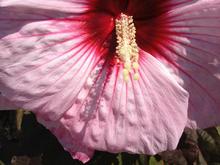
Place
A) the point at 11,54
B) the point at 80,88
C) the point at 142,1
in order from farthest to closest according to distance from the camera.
A: the point at 142,1, the point at 80,88, the point at 11,54

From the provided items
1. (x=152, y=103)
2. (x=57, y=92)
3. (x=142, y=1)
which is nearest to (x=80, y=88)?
(x=57, y=92)

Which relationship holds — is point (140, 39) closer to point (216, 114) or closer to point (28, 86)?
point (216, 114)

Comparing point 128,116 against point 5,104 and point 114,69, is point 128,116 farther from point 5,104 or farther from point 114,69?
point 5,104

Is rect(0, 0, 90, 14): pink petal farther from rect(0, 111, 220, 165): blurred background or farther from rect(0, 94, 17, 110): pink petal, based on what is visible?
rect(0, 111, 220, 165): blurred background

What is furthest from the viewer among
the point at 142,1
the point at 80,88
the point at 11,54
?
the point at 142,1

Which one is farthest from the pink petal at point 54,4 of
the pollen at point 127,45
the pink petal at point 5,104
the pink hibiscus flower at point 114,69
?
the pink petal at point 5,104

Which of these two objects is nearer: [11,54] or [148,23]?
[11,54]

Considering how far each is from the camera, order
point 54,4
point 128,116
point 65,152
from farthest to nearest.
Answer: point 65,152 < point 128,116 < point 54,4

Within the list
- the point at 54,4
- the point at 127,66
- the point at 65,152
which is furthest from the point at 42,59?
the point at 65,152
